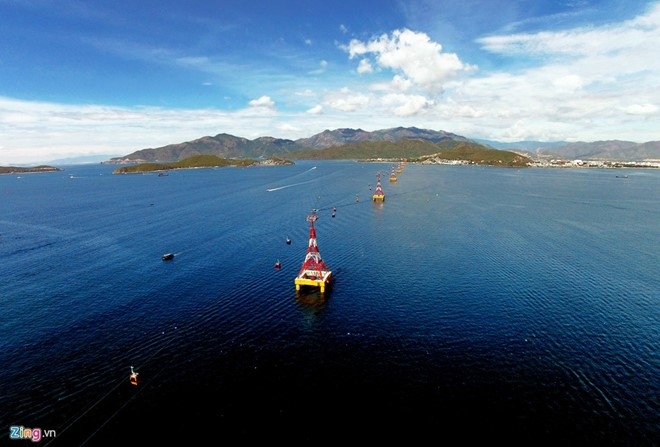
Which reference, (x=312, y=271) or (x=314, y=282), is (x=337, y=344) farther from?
(x=312, y=271)

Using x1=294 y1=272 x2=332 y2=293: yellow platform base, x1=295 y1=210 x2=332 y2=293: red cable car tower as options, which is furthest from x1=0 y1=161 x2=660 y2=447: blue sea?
x1=295 y1=210 x2=332 y2=293: red cable car tower

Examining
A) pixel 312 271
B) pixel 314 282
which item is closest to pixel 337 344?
pixel 314 282

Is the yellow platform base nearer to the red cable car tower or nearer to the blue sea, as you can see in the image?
the red cable car tower

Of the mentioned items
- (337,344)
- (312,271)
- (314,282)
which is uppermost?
(312,271)

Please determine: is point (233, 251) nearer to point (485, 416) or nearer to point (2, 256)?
point (2, 256)

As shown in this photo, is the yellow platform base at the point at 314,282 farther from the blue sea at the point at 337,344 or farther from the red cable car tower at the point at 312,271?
the blue sea at the point at 337,344

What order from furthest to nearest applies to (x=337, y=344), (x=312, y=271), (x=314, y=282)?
(x=312, y=271) → (x=314, y=282) → (x=337, y=344)

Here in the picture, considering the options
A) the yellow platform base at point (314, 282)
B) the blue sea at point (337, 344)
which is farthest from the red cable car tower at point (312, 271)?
the blue sea at point (337, 344)
